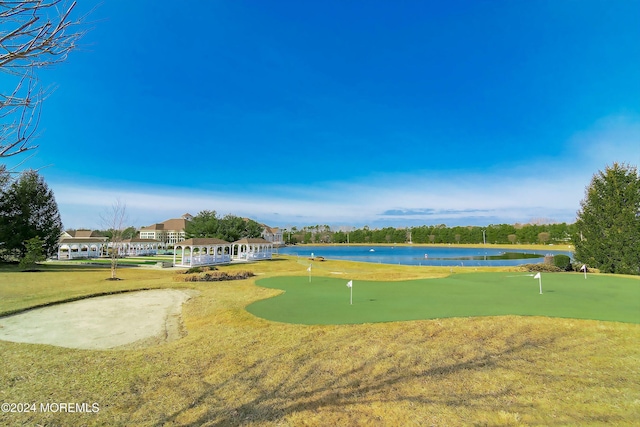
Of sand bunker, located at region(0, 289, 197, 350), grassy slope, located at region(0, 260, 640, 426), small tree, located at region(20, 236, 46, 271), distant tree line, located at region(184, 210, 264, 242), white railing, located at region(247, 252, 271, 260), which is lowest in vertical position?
white railing, located at region(247, 252, 271, 260)

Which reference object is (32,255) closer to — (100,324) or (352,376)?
(100,324)

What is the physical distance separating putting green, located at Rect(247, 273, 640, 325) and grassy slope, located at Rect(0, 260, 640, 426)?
42.6 inches

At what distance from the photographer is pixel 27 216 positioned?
27438 mm

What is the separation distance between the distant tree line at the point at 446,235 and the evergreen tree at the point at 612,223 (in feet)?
179

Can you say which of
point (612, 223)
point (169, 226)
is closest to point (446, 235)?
point (612, 223)

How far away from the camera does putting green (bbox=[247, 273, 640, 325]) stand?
8.50 meters

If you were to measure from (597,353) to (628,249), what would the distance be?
18615mm

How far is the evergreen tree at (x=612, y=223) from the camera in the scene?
18.6 m

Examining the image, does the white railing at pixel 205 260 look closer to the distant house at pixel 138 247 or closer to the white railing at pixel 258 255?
the white railing at pixel 258 255

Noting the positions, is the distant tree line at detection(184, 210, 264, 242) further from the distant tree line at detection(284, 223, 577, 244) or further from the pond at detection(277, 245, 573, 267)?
the distant tree line at detection(284, 223, 577, 244)

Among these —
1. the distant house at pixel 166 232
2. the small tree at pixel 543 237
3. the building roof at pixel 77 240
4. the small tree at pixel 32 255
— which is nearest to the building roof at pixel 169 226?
Answer: the distant house at pixel 166 232

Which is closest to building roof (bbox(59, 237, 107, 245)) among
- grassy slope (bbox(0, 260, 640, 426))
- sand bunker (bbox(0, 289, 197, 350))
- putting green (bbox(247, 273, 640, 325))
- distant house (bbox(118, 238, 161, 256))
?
distant house (bbox(118, 238, 161, 256))

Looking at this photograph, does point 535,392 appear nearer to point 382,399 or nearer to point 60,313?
point 382,399

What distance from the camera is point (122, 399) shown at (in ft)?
13.4
